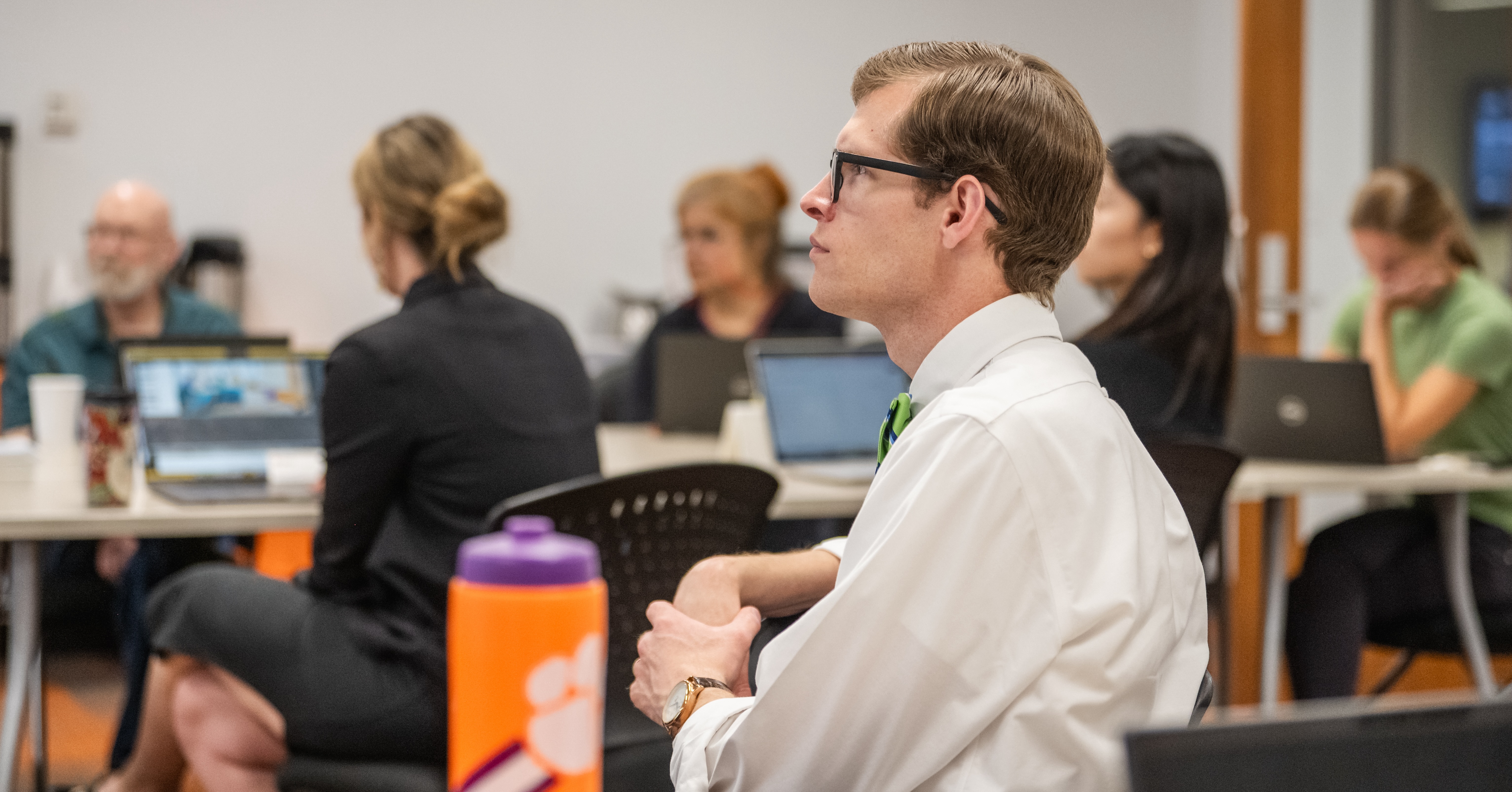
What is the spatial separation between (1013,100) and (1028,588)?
351mm

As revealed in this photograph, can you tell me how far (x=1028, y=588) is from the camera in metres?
0.82

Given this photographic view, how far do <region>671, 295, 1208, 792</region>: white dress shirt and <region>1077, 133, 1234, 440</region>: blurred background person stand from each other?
4.62 ft

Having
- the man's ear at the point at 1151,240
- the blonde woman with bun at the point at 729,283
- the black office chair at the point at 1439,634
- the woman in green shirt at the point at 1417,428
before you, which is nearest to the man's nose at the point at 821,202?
the man's ear at the point at 1151,240

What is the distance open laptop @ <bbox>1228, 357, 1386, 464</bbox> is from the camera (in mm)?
2756

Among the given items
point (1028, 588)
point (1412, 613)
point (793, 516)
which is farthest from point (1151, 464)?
point (1412, 613)

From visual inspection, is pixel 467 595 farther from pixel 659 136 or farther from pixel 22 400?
pixel 659 136

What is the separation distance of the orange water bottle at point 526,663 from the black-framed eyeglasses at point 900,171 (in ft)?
1.68

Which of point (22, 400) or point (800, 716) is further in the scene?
point (22, 400)

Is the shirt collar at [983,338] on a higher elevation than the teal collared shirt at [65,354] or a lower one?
higher

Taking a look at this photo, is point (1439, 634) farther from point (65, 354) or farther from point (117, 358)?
point (65, 354)

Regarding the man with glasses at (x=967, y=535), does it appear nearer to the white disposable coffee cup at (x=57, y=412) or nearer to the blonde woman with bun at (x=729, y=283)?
the white disposable coffee cup at (x=57, y=412)

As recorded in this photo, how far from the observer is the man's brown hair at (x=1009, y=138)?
938mm

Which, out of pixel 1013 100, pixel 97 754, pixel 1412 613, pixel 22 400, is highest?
pixel 1013 100

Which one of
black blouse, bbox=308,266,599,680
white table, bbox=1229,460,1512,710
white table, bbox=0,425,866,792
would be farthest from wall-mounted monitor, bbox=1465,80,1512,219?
black blouse, bbox=308,266,599,680
